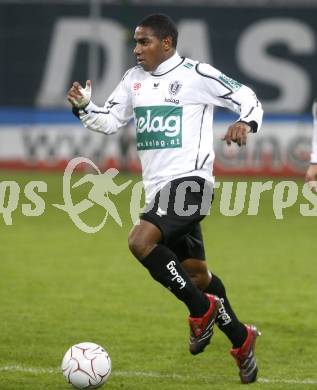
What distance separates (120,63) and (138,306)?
55.9ft

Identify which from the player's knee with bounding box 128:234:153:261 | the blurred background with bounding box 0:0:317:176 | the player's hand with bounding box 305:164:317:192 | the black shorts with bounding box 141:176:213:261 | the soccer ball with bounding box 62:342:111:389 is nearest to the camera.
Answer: the soccer ball with bounding box 62:342:111:389

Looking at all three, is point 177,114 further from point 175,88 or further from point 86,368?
point 86,368

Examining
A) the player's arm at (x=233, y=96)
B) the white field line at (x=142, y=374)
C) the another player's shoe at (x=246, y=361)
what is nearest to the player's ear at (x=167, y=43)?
the player's arm at (x=233, y=96)

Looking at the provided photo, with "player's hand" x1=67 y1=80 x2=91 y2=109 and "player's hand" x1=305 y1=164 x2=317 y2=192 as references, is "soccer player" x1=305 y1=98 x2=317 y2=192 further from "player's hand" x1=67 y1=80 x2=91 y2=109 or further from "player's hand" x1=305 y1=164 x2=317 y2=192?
"player's hand" x1=67 y1=80 x2=91 y2=109

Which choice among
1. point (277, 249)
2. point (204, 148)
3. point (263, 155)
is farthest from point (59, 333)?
point (263, 155)

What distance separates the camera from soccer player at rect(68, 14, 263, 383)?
7465mm

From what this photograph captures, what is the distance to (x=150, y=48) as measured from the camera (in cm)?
782

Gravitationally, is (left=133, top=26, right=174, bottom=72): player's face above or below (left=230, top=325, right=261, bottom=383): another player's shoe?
above

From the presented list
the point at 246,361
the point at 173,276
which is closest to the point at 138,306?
the point at 246,361

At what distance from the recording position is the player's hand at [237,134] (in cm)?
720

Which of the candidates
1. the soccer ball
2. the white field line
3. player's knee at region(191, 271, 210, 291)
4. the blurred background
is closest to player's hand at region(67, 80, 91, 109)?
player's knee at region(191, 271, 210, 291)

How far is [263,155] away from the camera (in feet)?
87.8

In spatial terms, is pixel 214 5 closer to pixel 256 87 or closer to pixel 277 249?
pixel 256 87

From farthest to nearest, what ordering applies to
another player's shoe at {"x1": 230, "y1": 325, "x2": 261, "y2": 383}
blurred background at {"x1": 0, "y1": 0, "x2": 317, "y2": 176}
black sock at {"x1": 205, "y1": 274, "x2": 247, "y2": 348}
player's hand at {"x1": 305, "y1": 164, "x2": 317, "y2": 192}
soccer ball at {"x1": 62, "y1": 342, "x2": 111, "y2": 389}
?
blurred background at {"x1": 0, "y1": 0, "x2": 317, "y2": 176}
player's hand at {"x1": 305, "y1": 164, "x2": 317, "y2": 192}
black sock at {"x1": 205, "y1": 274, "x2": 247, "y2": 348}
another player's shoe at {"x1": 230, "y1": 325, "x2": 261, "y2": 383}
soccer ball at {"x1": 62, "y1": 342, "x2": 111, "y2": 389}
